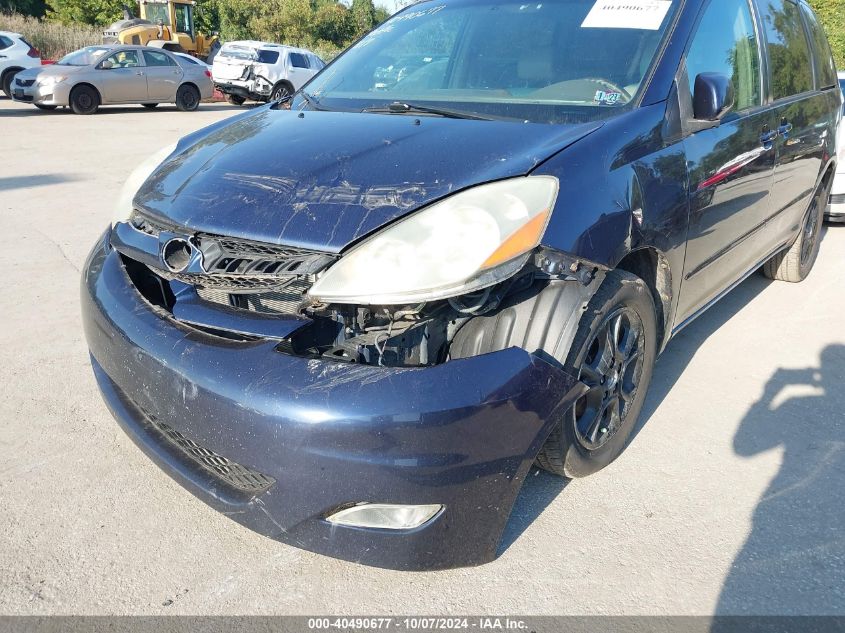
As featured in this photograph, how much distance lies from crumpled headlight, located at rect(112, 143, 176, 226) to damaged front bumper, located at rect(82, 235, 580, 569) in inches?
27.0

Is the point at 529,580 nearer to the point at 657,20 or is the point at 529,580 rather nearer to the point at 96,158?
the point at 657,20

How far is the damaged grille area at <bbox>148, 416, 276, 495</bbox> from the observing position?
1.92 meters

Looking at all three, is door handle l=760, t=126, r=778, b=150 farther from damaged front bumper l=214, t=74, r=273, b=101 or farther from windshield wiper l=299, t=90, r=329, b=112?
damaged front bumper l=214, t=74, r=273, b=101

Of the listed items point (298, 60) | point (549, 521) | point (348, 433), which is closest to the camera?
point (348, 433)

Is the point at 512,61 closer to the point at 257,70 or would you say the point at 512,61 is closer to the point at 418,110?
the point at 418,110

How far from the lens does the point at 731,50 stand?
316 cm

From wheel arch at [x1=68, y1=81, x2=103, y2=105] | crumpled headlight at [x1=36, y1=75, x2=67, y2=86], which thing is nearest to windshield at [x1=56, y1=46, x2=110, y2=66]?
wheel arch at [x1=68, y1=81, x2=103, y2=105]

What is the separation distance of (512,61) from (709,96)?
79 cm

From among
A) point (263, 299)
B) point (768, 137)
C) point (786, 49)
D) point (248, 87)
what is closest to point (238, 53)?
point (248, 87)

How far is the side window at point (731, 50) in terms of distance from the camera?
2.85m

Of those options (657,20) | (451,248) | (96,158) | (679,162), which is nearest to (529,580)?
(451,248)

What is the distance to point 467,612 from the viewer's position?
1.97 meters

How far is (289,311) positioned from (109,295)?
655 mm

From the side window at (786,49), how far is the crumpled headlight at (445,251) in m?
2.33
